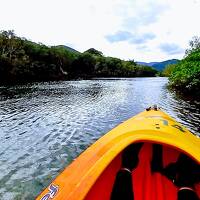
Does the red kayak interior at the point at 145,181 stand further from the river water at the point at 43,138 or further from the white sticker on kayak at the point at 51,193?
the river water at the point at 43,138

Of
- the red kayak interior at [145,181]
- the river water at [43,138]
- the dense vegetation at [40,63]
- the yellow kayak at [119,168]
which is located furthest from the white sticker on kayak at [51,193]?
the dense vegetation at [40,63]

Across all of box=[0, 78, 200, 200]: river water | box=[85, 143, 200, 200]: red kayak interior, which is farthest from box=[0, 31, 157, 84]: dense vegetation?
box=[85, 143, 200, 200]: red kayak interior

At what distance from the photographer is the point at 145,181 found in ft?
21.3

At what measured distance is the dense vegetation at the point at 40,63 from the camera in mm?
74062

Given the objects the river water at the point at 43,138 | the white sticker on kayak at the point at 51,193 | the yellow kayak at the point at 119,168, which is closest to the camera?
the yellow kayak at the point at 119,168

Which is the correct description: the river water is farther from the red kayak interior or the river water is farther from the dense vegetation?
the dense vegetation

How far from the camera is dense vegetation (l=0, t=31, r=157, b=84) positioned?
7406 centimetres

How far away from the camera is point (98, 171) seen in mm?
4477

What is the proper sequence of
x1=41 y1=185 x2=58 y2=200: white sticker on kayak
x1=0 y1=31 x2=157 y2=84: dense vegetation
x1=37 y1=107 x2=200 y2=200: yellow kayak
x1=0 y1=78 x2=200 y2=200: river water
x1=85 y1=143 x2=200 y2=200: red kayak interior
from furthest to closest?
x1=0 y1=31 x2=157 y2=84: dense vegetation, x1=0 y1=78 x2=200 y2=200: river water, x1=85 y1=143 x2=200 y2=200: red kayak interior, x1=41 y1=185 x2=58 y2=200: white sticker on kayak, x1=37 y1=107 x2=200 y2=200: yellow kayak

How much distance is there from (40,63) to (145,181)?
296ft

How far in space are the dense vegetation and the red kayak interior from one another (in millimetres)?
57480

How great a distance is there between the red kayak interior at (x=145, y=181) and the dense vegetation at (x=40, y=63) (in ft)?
189

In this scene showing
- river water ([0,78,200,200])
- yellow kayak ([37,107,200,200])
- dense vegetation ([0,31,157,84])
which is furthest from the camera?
dense vegetation ([0,31,157,84])

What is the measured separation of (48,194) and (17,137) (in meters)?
9.61
